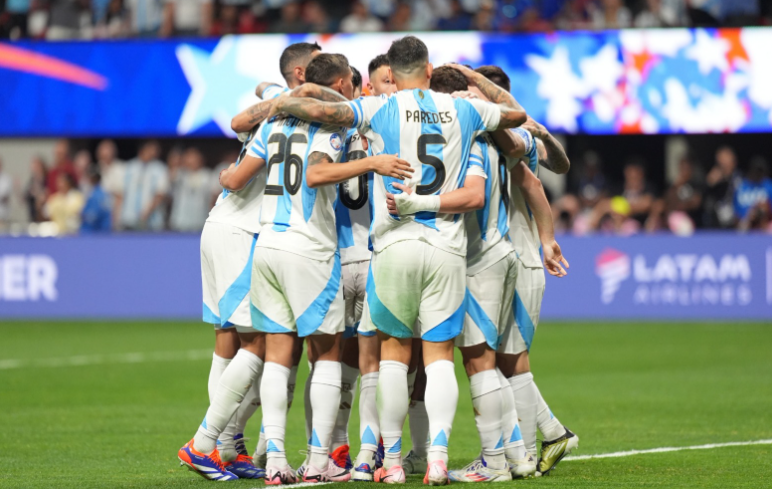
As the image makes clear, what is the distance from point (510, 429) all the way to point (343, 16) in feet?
47.8

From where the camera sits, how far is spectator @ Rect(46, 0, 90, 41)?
64.9 feet

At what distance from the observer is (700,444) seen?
24.5 ft

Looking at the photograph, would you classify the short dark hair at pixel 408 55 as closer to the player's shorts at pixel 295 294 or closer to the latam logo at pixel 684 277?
the player's shorts at pixel 295 294

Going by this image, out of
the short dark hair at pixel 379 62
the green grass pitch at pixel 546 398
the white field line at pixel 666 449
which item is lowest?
the green grass pitch at pixel 546 398

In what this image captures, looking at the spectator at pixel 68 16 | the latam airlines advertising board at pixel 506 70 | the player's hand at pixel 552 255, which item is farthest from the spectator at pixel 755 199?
the player's hand at pixel 552 255

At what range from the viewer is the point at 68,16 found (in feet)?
65.3

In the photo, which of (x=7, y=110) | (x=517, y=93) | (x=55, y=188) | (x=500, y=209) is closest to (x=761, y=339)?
(x=517, y=93)

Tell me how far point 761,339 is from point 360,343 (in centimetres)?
975

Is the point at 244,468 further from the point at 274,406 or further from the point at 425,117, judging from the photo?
the point at 425,117

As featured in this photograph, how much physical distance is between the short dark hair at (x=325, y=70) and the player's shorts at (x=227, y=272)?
0.99 m

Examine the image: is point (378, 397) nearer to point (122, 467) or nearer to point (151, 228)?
point (122, 467)

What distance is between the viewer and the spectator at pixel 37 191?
19.8 metres

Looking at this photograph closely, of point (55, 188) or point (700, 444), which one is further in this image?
point (55, 188)

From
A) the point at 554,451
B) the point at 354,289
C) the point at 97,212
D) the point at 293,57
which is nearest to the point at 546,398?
the point at 554,451
